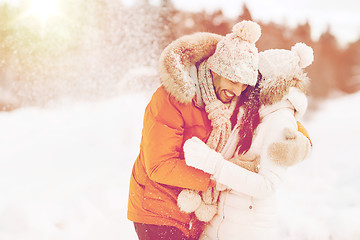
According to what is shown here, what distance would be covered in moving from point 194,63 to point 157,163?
0.63m

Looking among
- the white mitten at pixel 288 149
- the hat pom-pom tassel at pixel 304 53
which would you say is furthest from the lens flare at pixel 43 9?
the white mitten at pixel 288 149

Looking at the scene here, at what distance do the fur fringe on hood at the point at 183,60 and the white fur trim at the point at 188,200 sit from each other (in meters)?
0.51

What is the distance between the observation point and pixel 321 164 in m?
7.49

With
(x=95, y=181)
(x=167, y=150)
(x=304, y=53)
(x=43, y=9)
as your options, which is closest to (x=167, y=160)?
(x=167, y=150)

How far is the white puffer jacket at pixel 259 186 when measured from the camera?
1713 millimetres

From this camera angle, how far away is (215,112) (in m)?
1.84

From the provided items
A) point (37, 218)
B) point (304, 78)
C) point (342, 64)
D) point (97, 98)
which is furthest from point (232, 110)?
point (342, 64)

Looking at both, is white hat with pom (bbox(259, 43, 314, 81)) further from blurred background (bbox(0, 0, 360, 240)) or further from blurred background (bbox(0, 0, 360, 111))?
blurred background (bbox(0, 0, 360, 111))

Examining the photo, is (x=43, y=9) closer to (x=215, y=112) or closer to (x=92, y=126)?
(x=92, y=126)

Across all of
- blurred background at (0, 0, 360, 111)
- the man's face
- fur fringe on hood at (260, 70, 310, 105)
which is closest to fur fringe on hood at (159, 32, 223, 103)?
the man's face

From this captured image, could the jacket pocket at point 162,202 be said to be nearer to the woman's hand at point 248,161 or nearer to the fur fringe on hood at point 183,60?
the woman's hand at point 248,161

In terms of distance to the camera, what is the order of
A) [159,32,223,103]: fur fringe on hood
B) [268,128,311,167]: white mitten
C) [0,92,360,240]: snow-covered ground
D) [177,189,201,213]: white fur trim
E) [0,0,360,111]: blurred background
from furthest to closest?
1. [0,0,360,111]: blurred background
2. [0,92,360,240]: snow-covered ground
3. [177,189,201,213]: white fur trim
4. [159,32,223,103]: fur fringe on hood
5. [268,128,311,167]: white mitten

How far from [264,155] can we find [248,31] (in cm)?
66

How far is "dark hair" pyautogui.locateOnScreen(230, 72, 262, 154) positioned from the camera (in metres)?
1.88
